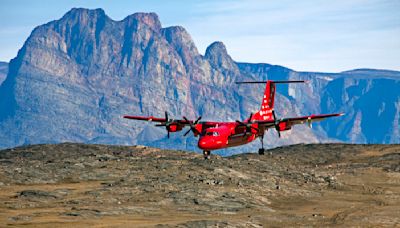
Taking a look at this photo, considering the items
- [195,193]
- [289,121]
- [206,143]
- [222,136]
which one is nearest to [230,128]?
[222,136]

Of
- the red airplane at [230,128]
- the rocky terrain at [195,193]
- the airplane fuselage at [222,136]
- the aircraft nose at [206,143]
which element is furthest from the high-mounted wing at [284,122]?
the aircraft nose at [206,143]

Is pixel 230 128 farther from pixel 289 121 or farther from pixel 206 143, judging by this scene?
pixel 289 121

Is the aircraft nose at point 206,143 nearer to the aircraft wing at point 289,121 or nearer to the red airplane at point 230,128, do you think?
the red airplane at point 230,128

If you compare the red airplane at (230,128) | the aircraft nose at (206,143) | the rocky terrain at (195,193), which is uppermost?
the red airplane at (230,128)

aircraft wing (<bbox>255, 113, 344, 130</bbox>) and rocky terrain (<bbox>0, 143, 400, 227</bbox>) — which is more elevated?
aircraft wing (<bbox>255, 113, 344, 130</bbox>)

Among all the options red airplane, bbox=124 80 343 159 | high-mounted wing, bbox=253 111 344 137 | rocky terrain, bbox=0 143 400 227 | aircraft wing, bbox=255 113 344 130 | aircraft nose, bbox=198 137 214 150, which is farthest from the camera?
high-mounted wing, bbox=253 111 344 137

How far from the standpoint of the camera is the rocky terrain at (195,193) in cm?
5316

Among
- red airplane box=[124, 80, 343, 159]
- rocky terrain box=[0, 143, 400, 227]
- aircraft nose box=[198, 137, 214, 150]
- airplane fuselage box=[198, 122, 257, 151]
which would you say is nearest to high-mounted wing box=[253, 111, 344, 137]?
red airplane box=[124, 80, 343, 159]

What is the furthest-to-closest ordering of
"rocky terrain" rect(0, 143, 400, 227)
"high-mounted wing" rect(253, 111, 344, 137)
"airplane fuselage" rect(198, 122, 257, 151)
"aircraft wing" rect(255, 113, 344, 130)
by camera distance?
"high-mounted wing" rect(253, 111, 344, 137)
"aircraft wing" rect(255, 113, 344, 130)
"airplane fuselage" rect(198, 122, 257, 151)
"rocky terrain" rect(0, 143, 400, 227)

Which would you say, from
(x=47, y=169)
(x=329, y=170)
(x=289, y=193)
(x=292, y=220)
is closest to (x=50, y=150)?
(x=47, y=169)

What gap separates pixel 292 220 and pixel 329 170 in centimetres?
4249

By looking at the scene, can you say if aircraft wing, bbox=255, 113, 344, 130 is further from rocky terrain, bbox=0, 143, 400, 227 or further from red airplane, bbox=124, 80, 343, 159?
rocky terrain, bbox=0, 143, 400, 227

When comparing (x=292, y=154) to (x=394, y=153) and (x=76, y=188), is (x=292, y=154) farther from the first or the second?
(x=76, y=188)

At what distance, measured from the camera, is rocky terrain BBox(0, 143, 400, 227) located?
2093 inches
